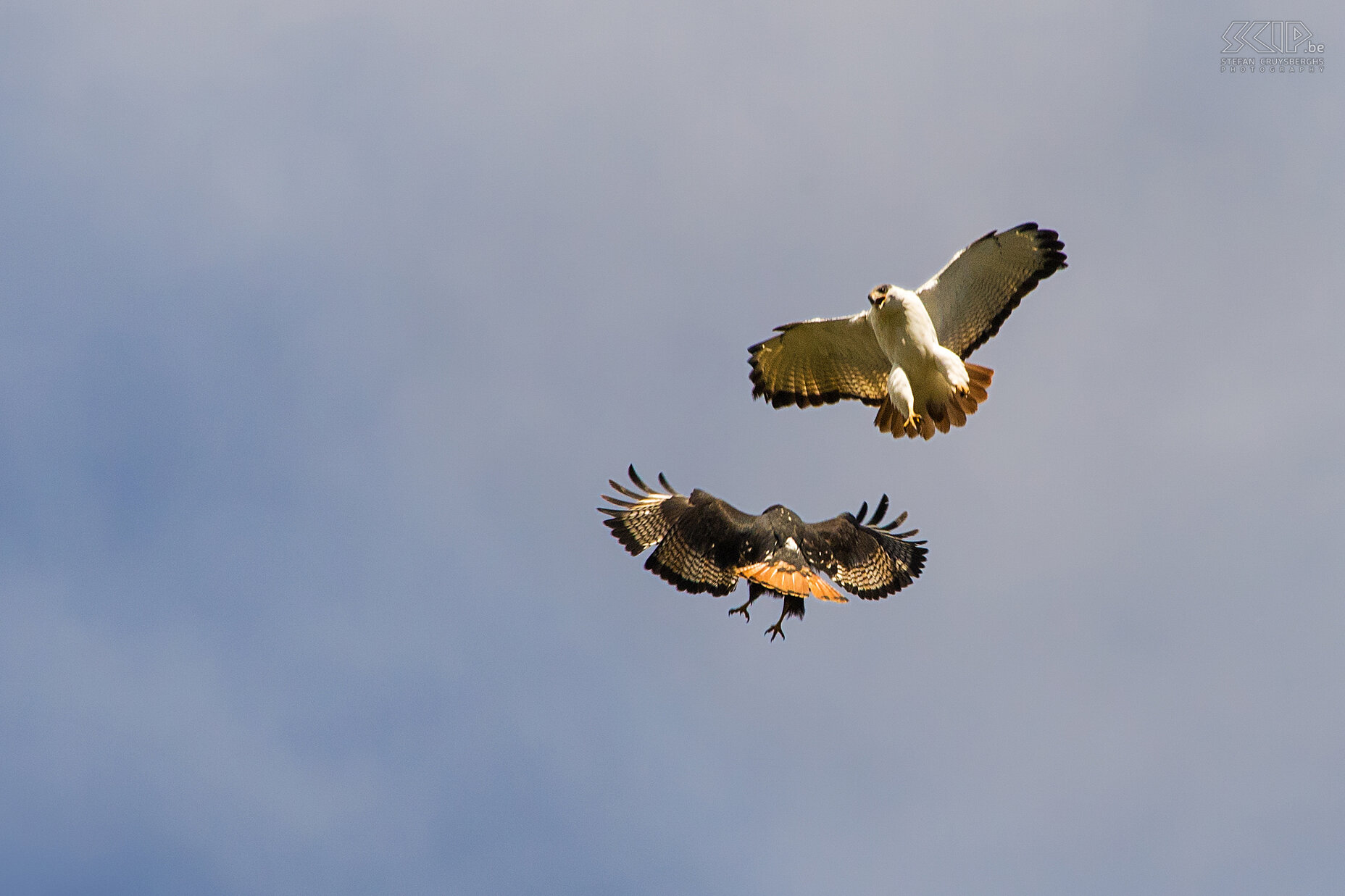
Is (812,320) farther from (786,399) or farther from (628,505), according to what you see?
(628,505)

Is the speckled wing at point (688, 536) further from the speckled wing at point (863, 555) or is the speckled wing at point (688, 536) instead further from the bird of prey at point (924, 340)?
the bird of prey at point (924, 340)

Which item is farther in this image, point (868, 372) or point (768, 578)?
point (868, 372)

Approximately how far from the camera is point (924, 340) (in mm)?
12641

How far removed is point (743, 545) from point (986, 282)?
12.2 feet

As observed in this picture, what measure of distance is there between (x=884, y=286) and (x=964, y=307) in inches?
47.0

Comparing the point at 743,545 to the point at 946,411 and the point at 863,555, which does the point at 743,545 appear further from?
the point at 946,411

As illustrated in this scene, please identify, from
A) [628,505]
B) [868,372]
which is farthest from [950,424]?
[628,505]

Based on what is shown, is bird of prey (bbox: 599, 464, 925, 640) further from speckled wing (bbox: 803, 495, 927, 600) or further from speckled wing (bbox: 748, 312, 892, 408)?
speckled wing (bbox: 748, 312, 892, 408)

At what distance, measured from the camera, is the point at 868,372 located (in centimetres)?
1407

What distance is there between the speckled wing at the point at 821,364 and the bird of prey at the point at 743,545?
1476mm

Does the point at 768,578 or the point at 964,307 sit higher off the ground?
the point at 964,307

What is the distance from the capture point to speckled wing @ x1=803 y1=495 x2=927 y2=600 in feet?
43.1

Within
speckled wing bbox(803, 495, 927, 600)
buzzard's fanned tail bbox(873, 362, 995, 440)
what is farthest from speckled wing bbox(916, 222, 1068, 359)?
speckled wing bbox(803, 495, 927, 600)

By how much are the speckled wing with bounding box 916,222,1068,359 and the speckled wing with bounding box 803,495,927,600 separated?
2103mm
